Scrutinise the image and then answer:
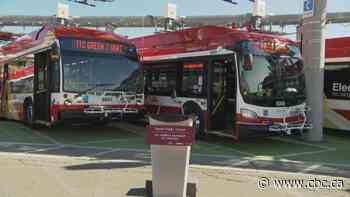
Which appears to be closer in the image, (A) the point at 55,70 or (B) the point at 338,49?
(A) the point at 55,70

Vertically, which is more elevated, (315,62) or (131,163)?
(315,62)

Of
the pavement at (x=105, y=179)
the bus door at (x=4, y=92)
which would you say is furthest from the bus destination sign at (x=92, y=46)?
the bus door at (x=4, y=92)

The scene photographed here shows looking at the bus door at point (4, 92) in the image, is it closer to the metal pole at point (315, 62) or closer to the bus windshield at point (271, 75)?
the bus windshield at point (271, 75)

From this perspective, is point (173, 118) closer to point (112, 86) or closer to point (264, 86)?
point (264, 86)

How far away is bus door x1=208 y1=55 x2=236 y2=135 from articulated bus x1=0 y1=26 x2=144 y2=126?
2226mm

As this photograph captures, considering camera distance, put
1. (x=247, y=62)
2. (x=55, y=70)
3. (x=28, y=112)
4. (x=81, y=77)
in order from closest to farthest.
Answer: (x=247, y=62) → (x=55, y=70) → (x=81, y=77) → (x=28, y=112)

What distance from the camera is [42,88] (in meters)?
13.2

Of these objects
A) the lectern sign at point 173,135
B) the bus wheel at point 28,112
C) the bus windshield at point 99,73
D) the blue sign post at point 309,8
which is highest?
the blue sign post at point 309,8

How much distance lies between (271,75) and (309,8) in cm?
310

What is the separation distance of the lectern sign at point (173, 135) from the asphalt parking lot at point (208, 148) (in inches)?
132

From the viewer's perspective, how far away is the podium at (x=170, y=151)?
624 cm

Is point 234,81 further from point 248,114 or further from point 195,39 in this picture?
point 195,39

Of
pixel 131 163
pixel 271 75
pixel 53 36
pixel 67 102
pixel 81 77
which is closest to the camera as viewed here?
pixel 131 163

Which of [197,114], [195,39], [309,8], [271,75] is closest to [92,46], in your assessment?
[195,39]
